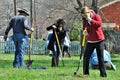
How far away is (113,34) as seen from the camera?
41.9m

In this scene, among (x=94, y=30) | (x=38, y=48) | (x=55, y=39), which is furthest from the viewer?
(x=38, y=48)

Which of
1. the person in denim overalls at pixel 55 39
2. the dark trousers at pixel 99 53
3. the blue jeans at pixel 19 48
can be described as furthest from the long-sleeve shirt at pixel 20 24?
the dark trousers at pixel 99 53

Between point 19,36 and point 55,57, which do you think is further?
point 55,57

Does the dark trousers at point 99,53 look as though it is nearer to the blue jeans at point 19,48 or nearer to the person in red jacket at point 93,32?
the person in red jacket at point 93,32

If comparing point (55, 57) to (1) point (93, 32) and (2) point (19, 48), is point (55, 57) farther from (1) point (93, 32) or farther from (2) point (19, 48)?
(1) point (93, 32)

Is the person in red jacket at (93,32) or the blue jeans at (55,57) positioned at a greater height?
the person in red jacket at (93,32)

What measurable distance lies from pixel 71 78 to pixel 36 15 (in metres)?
63.5

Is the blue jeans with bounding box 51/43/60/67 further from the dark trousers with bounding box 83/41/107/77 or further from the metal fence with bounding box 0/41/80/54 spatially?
the metal fence with bounding box 0/41/80/54

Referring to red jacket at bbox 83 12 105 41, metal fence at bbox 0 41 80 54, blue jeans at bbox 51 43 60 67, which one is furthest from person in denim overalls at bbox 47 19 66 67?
metal fence at bbox 0 41 80 54

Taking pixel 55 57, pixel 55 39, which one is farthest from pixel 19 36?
pixel 55 39

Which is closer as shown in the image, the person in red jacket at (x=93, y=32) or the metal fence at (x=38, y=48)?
the person in red jacket at (x=93, y=32)

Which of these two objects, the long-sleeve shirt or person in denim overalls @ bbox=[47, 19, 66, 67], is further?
person in denim overalls @ bbox=[47, 19, 66, 67]

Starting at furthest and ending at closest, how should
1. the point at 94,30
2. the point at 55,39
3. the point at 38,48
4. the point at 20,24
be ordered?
the point at 38,48, the point at 55,39, the point at 20,24, the point at 94,30

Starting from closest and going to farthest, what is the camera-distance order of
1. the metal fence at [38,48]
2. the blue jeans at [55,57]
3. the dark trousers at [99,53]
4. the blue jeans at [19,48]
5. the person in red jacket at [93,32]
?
the person in red jacket at [93,32], the dark trousers at [99,53], the blue jeans at [19,48], the blue jeans at [55,57], the metal fence at [38,48]
